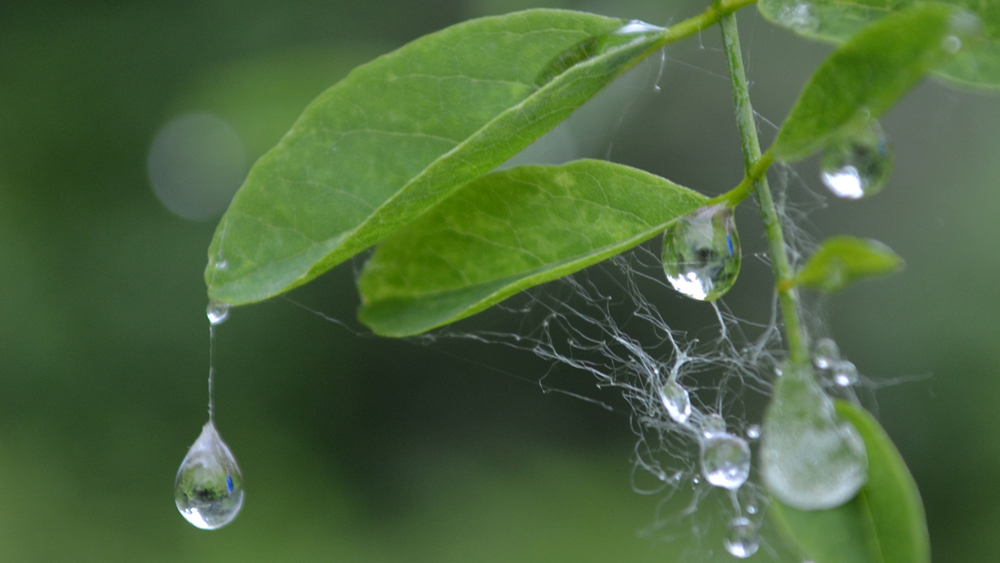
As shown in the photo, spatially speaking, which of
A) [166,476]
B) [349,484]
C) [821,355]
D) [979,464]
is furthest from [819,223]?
[166,476]

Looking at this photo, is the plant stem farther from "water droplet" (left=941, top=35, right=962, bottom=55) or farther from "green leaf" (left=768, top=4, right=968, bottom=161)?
"water droplet" (left=941, top=35, right=962, bottom=55)

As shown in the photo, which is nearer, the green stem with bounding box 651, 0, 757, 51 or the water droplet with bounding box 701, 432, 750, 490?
the green stem with bounding box 651, 0, 757, 51

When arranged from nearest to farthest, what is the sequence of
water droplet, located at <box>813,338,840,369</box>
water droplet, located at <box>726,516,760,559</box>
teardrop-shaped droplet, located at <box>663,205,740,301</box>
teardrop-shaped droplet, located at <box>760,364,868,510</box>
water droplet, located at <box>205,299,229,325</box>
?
teardrop-shaped droplet, located at <box>760,364,868,510</box> → teardrop-shaped droplet, located at <box>663,205,740,301</box> → water droplet, located at <box>205,299,229,325</box> → water droplet, located at <box>813,338,840,369</box> → water droplet, located at <box>726,516,760,559</box>

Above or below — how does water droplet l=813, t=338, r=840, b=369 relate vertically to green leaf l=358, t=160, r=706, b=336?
below

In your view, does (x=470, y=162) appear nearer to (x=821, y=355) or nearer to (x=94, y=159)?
(x=821, y=355)

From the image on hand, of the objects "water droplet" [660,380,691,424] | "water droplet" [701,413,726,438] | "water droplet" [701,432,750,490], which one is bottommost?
"water droplet" [701,413,726,438]

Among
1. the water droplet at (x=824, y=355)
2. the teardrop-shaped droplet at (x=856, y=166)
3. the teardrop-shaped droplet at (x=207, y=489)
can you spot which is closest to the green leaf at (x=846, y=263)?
the teardrop-shaped droplet at (x=856, y=166)

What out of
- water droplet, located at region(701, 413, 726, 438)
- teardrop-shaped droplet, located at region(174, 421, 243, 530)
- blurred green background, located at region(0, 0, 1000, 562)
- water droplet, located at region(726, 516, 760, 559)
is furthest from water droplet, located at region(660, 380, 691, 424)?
blurred green background, located at region(0, 0, 1000, 562)

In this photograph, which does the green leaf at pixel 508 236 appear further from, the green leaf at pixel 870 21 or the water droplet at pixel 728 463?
the water droplet at pixel 728 463
